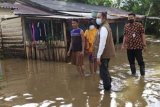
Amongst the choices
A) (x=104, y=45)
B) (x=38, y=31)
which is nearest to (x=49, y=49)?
(x=38, y=31)

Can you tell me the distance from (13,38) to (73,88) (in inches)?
335

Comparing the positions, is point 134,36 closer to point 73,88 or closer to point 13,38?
point 73,88

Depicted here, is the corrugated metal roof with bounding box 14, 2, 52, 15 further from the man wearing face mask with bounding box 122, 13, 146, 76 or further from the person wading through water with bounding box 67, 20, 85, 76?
the man wearing face mask with bounding box 122, 13, 146, 76

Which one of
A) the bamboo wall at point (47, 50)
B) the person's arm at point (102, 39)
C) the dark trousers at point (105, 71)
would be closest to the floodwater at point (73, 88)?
the dark trousers at point (105, 71)

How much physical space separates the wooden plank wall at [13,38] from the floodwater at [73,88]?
3.40 meters

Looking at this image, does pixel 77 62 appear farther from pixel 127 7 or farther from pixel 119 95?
pixel 127 7

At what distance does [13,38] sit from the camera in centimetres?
1681

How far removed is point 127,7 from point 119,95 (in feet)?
74.6

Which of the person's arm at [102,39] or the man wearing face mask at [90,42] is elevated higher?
Result: the person's arm at [102,39]

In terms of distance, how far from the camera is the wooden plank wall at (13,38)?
16.4 meters

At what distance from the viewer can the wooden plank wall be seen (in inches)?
645

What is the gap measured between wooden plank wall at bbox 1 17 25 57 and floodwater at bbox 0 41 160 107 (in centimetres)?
340

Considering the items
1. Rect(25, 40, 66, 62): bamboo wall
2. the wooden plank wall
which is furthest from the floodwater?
the wooden plank wall

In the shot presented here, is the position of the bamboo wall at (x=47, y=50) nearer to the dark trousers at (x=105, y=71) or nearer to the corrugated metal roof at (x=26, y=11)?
the corrugated metal roof at (x=26, y=11)
